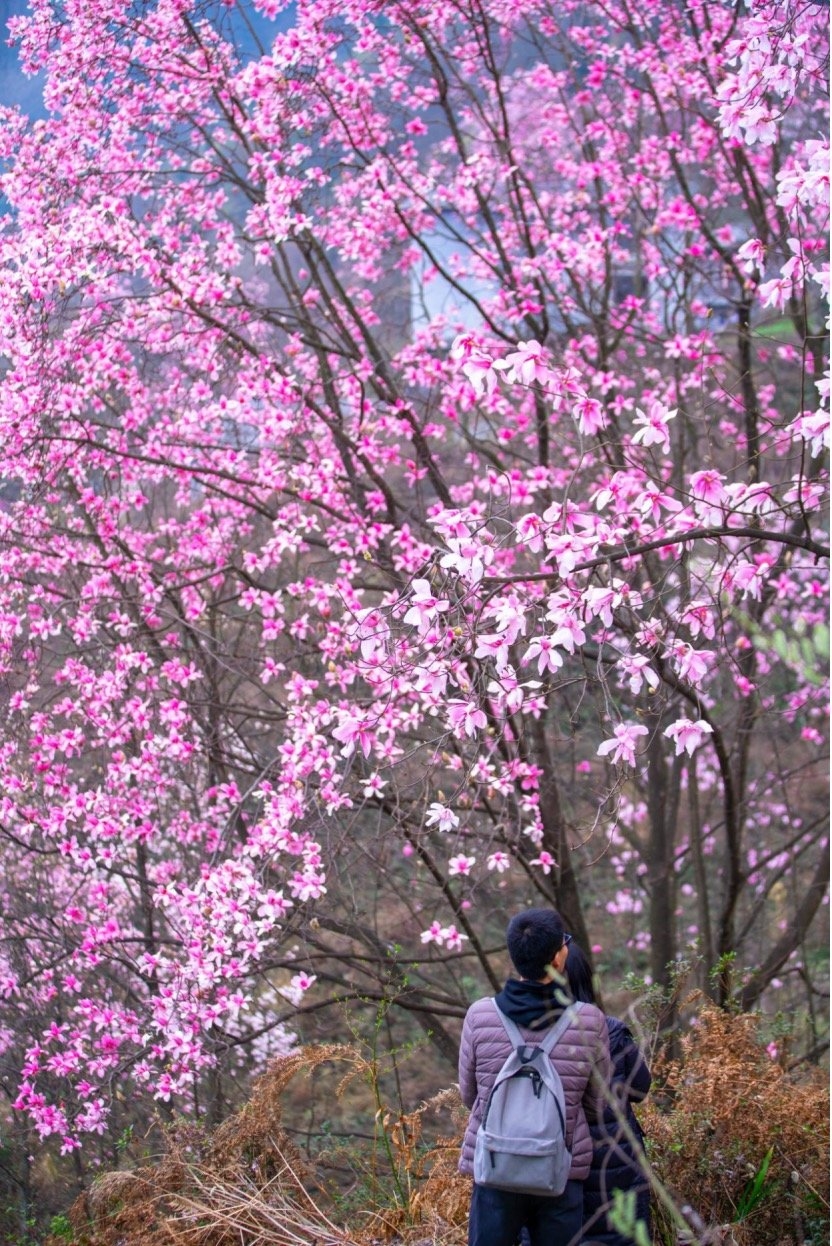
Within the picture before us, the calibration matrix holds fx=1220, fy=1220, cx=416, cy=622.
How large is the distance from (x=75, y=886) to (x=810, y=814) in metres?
7.12

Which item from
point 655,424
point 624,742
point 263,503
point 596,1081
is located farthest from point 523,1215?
point 263,503

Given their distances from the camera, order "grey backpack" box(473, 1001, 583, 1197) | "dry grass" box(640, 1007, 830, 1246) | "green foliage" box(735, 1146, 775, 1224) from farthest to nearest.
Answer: "dry grass" box(640, 1007, 830, 1246), "green foliage" box(735, 1146, 775, 1224), "grey backpack" box(473, 1001, 583, 1197)

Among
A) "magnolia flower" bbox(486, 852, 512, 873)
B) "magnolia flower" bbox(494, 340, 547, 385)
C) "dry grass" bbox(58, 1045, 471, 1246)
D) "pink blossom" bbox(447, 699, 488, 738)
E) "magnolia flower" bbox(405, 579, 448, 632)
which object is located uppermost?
"magnolia flower" bbox(494, 340, 547, 385)

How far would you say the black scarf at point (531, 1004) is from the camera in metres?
2.64

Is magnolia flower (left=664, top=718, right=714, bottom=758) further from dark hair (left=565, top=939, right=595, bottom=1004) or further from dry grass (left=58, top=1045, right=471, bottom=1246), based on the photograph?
dry grass (left=58, top=1045, right=471, bottom=1246)

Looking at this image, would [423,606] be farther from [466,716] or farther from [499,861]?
[499,861]

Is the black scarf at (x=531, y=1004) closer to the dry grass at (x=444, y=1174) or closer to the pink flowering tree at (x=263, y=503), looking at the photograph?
the dry grass at (x=444, y=1174)

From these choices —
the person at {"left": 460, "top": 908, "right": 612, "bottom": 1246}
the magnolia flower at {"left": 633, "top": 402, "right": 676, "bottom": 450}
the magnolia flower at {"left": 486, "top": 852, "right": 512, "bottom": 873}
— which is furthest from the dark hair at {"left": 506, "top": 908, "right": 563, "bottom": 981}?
the magnolia flower at {"left": 486, "top": 852, "right": 512, "bottom": 873}

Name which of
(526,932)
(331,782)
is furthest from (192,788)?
(526,932)

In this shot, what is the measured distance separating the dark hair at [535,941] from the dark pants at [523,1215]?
0.49m

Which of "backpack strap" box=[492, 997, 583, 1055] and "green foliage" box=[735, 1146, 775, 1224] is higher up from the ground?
"backpack strap" box=[492, 997, 583, 1055]

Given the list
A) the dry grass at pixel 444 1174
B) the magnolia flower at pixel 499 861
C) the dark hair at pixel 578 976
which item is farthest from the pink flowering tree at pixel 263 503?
the dark hair at pixel 578 976

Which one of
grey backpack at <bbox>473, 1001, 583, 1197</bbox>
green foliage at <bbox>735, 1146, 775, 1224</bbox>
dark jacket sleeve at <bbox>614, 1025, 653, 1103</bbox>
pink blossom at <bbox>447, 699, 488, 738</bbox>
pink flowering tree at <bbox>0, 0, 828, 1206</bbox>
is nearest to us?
grey backpack at <bbox>473, 1001, 583, 1197</bbox>

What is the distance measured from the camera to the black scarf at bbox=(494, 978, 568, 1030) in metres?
2.64
